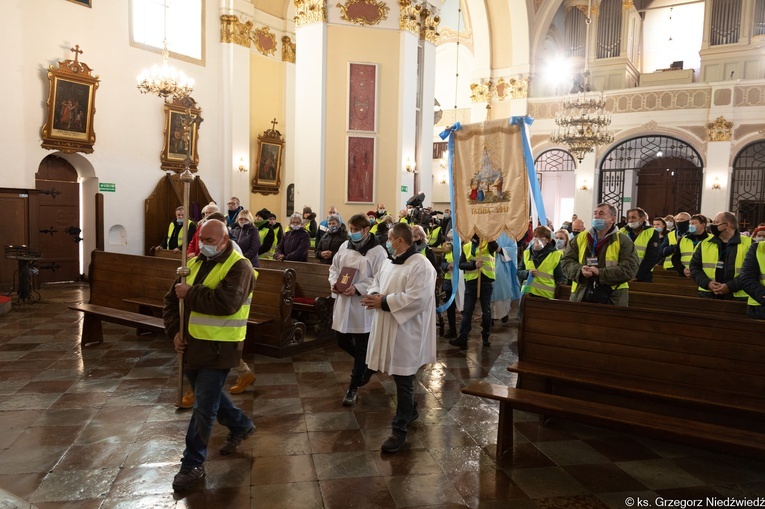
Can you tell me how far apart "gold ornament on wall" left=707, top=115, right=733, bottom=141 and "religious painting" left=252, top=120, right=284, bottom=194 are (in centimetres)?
1352

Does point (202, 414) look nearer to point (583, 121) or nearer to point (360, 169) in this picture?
point (360, 169)

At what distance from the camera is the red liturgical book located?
4.85 meters

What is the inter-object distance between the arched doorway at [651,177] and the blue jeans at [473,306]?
13.8m

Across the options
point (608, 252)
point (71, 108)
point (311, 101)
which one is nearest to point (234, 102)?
point (311, 101)

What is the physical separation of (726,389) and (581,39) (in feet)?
66.6

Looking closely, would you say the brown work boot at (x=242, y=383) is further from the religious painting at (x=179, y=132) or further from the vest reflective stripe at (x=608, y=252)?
the religious painting at (x=179, y=132)

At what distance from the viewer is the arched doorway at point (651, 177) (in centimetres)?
1914

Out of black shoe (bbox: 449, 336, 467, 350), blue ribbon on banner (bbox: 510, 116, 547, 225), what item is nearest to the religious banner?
blue ribbon on banner (bbox: 510, 116, 547, 225)

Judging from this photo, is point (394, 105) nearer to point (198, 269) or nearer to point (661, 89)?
point (198, 269)

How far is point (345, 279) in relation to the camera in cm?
491

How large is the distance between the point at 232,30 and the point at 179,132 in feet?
10.2

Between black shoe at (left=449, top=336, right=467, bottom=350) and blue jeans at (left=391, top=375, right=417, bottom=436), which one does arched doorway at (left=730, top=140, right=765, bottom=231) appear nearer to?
black shoe at (left=449, top=336, right=467, bottom=350)

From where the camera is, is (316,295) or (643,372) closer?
(643,372)

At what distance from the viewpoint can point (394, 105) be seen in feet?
40.0
